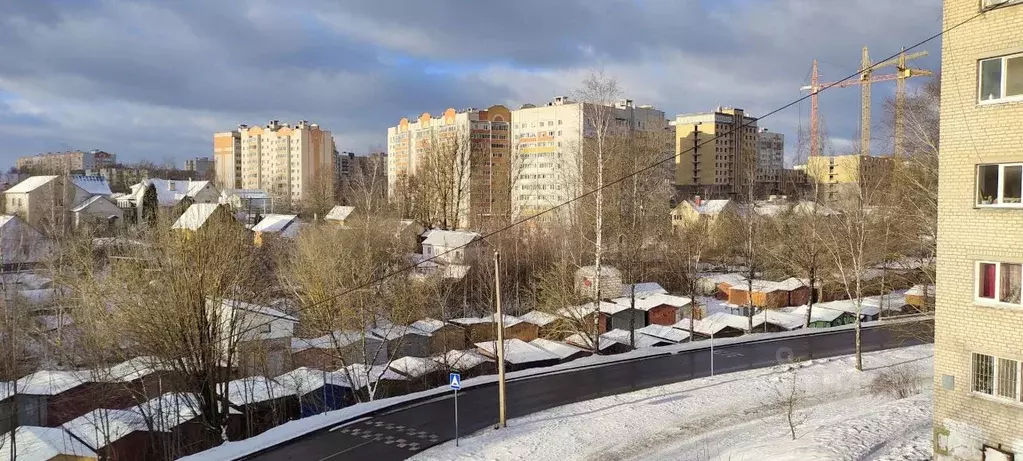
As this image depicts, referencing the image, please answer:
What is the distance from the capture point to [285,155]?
116 metres

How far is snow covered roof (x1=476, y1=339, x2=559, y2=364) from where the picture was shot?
24.2 metres

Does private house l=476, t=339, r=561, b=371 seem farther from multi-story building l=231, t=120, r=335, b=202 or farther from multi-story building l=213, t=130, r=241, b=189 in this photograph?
multi-story building l=213, t=130, r=241, b=189

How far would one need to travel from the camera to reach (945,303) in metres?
10.6

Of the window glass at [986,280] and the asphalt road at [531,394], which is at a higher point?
the window glass at [986,280]

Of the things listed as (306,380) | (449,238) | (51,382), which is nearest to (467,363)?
(306,380)

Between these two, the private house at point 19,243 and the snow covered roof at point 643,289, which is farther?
the private house at point 19,243

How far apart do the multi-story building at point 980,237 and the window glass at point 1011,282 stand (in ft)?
0.05

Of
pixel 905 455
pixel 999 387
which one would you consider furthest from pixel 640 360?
pixel 999 387

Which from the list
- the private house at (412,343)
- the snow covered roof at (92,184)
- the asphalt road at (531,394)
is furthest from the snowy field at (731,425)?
the snow covered roof at (92,184)

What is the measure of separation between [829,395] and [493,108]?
60.6 m

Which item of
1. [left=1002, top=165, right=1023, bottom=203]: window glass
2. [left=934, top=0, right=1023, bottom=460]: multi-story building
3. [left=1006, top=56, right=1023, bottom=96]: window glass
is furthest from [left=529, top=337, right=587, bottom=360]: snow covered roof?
[left=1006, top=56, right=1023, bottom=96]: window glass

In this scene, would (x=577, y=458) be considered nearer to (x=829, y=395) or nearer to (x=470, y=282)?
(x=829, y=395)

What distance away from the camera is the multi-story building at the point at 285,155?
371 feet

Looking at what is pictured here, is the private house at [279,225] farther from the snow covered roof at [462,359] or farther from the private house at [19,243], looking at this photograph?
the snow covered roof at [462,359]
